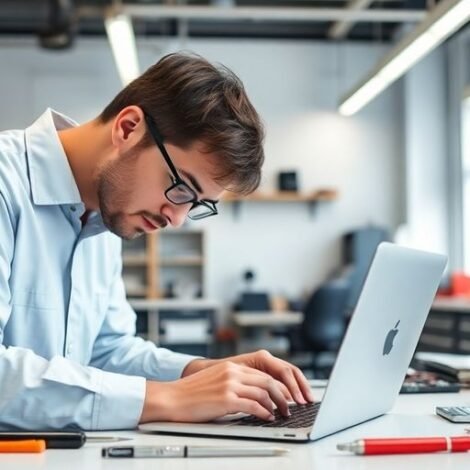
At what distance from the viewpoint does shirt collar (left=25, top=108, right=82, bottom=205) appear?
1.36 m

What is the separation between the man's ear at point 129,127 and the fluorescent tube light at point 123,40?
329cm

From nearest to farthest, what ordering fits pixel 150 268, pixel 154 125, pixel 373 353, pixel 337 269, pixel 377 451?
pixel 377 451
pixel 373 353
pixel 154 125
pixel 150 268
pixel 337 269

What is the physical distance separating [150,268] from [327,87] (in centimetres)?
247

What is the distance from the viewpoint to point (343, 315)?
5.93 m

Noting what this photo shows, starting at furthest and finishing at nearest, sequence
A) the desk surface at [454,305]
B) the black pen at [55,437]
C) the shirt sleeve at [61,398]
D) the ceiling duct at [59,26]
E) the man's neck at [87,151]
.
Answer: the ceiling duct at [59,26], the desk surface at [454,305], the man's neck at [87,151], the shirt sleeve at [61,398], the black pen at [55,437]

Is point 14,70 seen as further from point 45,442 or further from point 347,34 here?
point 45,442

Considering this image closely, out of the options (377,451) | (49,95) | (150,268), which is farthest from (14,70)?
(377,451)

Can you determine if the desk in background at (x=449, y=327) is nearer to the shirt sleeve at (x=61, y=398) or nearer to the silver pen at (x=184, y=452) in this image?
the shirt sleeve at (x=61, y=398)

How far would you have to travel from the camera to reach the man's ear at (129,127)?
1314mm

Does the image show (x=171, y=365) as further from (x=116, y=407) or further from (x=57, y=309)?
(x=116, y=407)

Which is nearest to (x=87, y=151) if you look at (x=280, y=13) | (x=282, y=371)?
(x=282, y=371)

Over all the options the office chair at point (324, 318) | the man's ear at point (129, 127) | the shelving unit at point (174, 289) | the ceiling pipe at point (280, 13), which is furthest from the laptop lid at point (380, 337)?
the shelving unit at point (174, 289)

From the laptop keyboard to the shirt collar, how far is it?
0.51 meters

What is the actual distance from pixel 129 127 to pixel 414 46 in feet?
12.5
